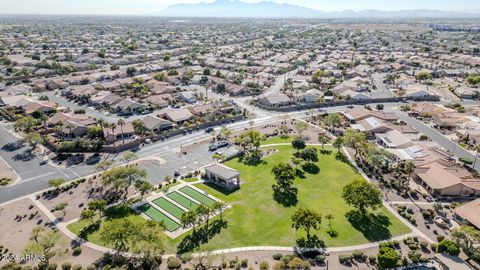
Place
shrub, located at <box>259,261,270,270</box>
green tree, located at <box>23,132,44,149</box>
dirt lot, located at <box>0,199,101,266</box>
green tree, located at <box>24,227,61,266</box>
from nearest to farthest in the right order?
green tree, located at <box>24,227,61,266</box> < shrub, located at <box>259,261,270,270</box> < dirt lot, located at <box>0,199,101,266</box> < green tree, located at <box>23,132,44,149</box>

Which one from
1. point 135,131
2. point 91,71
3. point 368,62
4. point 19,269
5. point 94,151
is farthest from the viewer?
point 368,62

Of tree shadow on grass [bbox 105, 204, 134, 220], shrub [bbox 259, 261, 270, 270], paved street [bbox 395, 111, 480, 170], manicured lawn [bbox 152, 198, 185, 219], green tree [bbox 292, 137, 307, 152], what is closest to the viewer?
shrub [bbox 259, 261, 270, 270]

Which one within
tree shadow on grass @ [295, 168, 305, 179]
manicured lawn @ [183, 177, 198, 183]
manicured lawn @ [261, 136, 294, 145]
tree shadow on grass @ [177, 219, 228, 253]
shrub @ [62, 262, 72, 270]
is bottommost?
tree shadow on grass @ [177, 219, 228, 253]

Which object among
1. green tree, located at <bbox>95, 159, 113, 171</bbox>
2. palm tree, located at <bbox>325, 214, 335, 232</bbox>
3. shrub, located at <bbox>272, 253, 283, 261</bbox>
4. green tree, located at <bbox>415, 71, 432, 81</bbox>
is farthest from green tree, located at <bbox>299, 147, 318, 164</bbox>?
green tree, located at <bbox>415, 71, 432, 81</bbox>

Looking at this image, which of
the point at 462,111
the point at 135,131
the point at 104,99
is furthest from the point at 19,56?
the point at 462,111

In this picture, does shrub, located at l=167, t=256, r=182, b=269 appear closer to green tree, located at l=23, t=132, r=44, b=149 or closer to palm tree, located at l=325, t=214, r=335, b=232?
palm tree, located at l=325, t=214, r=335, b=232

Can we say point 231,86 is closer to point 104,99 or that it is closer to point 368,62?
point 104,99

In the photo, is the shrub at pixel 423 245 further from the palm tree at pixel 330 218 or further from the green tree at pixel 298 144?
the green tree at pixel 298 144
